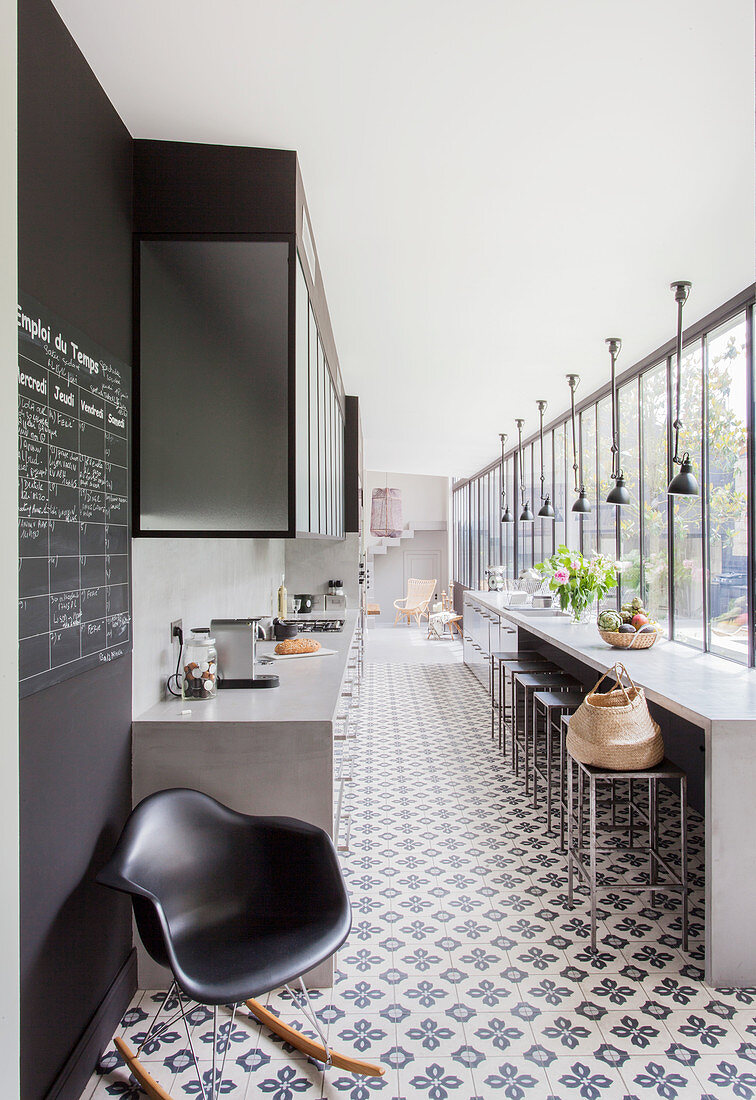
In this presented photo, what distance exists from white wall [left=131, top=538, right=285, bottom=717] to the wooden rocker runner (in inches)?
18.9

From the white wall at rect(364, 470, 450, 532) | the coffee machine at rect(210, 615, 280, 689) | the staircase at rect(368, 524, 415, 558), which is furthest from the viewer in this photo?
the white wall at rect(364, 470, 450, 532)

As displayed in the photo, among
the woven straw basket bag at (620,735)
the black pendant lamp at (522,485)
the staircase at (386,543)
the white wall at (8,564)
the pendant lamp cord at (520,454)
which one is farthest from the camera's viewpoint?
the staircase at (386,543)

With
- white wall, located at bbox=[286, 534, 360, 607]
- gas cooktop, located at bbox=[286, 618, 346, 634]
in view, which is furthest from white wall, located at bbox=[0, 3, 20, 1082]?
white wall, located at bbox=[286, 534, 360, 607]

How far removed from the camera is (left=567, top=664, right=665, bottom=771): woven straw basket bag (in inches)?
96.3

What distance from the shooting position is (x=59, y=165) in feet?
5.36

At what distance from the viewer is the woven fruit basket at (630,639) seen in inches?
143

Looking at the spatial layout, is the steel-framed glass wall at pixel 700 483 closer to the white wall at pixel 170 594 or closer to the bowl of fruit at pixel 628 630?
the bowl of fruit at pixel 628 630

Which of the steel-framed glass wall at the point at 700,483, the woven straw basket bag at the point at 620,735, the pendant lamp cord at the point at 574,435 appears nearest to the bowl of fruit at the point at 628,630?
the steel-framed glass wall at the point at 700,483

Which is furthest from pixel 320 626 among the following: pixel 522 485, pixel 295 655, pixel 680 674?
pixel 522 485

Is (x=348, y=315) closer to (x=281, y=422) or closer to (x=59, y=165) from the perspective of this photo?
(x=281, y=422)

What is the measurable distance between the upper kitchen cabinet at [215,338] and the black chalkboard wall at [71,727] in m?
0.12

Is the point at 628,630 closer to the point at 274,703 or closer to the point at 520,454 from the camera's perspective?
the point at 274,703

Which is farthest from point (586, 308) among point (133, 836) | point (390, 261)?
point (133, 836)

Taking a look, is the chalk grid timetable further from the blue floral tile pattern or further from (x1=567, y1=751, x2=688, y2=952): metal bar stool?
(x1=567, y1=751, x2=688, y2=952): metal bar stool
